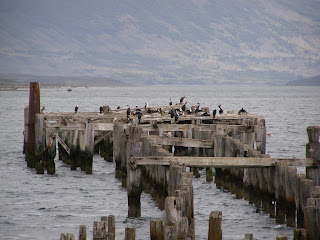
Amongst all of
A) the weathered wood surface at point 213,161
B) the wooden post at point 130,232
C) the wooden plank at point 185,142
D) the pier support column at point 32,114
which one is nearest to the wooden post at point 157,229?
the wooden post at point 130,232

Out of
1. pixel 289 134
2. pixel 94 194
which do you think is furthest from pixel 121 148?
pixel 289 134

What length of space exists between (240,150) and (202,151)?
610 cm

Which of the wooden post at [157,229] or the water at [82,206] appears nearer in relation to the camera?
the wooden post at [157,229]

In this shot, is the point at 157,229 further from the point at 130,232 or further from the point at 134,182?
the point at 134,182

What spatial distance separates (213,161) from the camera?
55.5 feet

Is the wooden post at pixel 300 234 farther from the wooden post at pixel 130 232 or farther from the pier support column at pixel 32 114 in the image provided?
the pier support column at pixel 32 114

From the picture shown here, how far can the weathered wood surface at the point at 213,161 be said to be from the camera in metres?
16.4

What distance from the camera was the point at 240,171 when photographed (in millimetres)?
20203

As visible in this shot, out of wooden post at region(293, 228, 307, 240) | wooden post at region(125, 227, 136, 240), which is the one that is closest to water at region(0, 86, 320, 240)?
wooden post at region(293, 228, 307, 240)

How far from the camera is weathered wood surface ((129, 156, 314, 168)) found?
16406mm

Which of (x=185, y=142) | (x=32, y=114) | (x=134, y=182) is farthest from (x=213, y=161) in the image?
(x=32, y=114)

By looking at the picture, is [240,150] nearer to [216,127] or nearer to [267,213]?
[267,213]

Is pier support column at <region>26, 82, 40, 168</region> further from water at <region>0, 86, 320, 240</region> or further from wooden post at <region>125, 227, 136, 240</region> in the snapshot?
wooden post at <region>125, 227, 136, 240</region>

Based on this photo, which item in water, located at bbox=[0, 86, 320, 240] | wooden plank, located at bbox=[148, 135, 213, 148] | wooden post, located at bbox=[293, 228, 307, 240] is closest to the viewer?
wooden post, located at bbox=[293, 228, 307, 240]
